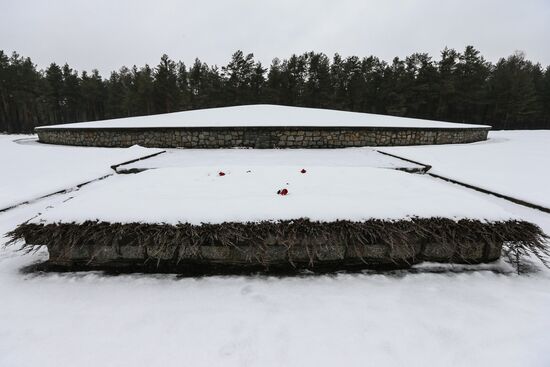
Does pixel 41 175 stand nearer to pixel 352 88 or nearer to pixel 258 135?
pixel 258 135

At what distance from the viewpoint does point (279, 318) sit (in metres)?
1.72

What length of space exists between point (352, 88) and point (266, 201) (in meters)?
38.3

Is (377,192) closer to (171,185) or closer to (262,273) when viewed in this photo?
(262,273)

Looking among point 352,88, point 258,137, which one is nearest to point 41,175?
point 258,137

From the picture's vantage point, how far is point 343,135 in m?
10.6

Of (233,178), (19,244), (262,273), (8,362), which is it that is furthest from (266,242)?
(19,244)

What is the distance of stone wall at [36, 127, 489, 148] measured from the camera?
10.5m

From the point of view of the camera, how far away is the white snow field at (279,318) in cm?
144

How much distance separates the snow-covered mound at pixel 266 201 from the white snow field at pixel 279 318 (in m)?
0.06

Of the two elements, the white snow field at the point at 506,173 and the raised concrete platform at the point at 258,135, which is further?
the raised concrete platform at the point at 258,135

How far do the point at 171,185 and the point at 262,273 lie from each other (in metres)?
1.43

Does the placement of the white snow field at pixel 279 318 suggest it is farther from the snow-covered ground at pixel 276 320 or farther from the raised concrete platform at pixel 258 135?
the raised concrete platform at pixel 258 135

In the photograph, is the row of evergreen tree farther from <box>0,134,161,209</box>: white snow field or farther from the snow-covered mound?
the snow-covered mound

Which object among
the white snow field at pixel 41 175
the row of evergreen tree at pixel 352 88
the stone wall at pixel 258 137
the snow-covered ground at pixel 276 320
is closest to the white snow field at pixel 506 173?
the snow-covered ground at pixel 276 320
